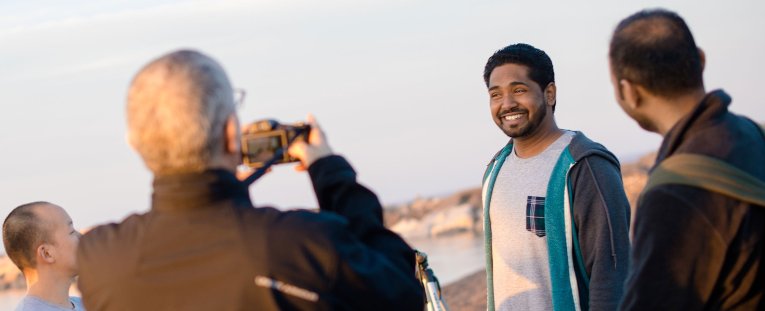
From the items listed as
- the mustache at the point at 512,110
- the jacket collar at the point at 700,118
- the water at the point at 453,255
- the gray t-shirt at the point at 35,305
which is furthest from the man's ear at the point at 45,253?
the water at the point at 453,255

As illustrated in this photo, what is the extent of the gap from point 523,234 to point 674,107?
5.04ft

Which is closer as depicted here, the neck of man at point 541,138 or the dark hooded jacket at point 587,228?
the dark hooded jacket at point 587,228

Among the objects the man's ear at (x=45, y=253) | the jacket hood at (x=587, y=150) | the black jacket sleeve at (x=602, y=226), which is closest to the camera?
the black jacket sleeve at (x=602, y=226)

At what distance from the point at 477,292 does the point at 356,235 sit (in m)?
8.53

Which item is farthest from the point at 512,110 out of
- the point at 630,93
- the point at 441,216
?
the point at 441,216

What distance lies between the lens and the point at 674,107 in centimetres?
257

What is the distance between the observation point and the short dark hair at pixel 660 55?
255 centimetres

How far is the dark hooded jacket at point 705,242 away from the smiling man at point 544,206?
1202 millimetres

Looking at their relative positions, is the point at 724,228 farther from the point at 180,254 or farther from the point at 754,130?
the point at 180,254

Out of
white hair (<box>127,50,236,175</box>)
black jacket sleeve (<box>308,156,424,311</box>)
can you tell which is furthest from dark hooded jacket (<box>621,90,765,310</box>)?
white hair (<box>127,50,236,175</box>)

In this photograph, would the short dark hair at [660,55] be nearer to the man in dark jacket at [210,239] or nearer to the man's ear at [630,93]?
the man's ear at [630,93]

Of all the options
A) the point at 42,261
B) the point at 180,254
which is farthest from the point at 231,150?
the point at 42,261

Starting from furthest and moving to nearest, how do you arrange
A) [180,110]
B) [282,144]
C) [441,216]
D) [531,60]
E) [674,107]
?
1. [441,216]
2. [531,60]
3. [674,107]
4. [282,144]
5. [180,110]

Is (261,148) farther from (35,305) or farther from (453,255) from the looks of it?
(453,255)
